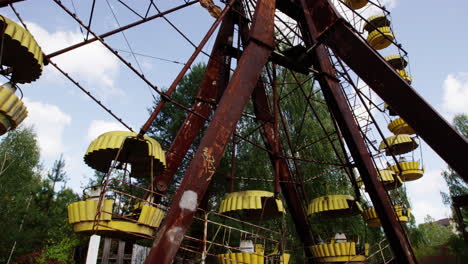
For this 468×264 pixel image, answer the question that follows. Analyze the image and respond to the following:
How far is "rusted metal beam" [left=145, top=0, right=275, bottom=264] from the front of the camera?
3.69 meters

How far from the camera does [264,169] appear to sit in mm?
17078

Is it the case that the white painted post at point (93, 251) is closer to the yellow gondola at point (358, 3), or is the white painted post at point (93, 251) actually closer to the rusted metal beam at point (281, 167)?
the rusted metal beam at point (281, 167)

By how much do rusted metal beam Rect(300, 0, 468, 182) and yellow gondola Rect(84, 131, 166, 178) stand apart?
3899mm

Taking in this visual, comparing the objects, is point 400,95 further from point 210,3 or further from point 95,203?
point 210,3

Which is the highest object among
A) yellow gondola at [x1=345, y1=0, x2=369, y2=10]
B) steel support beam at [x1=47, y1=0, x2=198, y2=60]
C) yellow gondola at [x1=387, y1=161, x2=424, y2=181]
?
yellow gondola at [x1=345, y1=0, x2=369, y2=10]

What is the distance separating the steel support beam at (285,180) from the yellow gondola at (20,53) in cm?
621

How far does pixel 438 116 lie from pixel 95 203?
501cm

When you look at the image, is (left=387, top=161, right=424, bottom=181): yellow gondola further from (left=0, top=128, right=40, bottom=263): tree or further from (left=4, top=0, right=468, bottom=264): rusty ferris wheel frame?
(left=0, top=128, right=40, bottom=263): tree

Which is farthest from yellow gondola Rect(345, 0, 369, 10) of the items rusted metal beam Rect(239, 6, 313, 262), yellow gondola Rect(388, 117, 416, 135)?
rusted metal beam Rect(239, 6, 313, 262)

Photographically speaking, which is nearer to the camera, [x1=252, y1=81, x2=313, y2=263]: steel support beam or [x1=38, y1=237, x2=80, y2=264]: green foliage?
[x1=252, y1=81, x2=313, y2=263]: steel support beam

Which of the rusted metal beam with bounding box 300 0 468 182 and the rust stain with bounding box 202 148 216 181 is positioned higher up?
the rusted metal beam with bounding box 300 0 468 182

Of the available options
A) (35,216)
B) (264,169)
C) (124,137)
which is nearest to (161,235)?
(124,137)

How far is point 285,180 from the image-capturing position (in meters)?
9.34

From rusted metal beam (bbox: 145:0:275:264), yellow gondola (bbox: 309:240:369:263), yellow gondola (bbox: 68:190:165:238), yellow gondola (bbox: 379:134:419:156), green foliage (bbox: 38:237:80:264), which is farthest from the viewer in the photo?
green foliage (bbox: 38:237:80:264)
